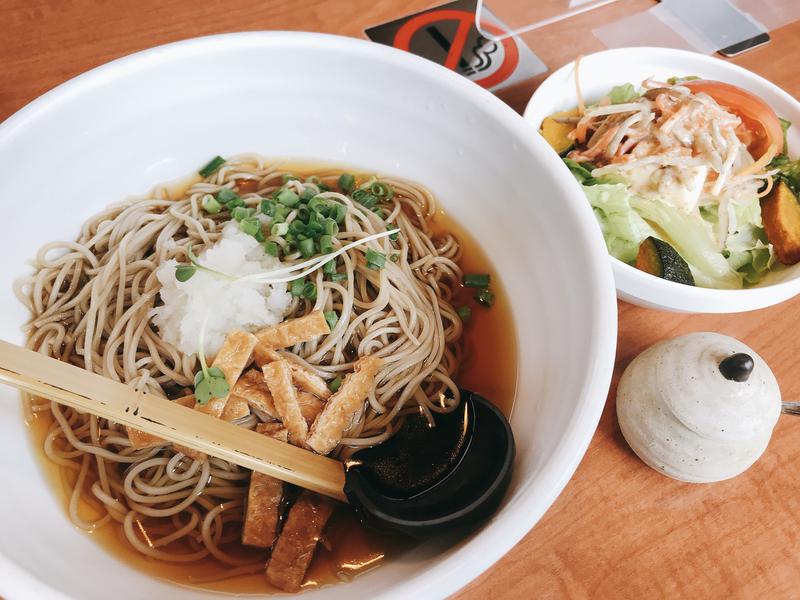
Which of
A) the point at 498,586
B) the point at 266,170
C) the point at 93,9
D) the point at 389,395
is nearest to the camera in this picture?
the point at 498,586

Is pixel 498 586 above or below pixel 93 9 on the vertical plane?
below

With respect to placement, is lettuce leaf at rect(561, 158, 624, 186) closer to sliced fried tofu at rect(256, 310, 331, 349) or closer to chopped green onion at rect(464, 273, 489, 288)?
chopped green onion at rect(464, 273, 489, 288)

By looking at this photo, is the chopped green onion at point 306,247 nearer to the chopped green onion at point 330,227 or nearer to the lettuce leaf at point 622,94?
the chopped green onion at point 330,227

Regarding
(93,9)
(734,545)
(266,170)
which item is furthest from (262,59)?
(734,545)

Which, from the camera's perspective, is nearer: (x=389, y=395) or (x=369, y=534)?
(x=369, y=534)

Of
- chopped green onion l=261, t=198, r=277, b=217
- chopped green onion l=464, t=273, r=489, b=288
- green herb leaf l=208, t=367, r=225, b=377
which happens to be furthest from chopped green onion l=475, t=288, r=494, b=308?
green herb leaf l=208, t=367, r=225, b=377

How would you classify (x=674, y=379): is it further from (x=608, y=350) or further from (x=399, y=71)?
(x=399, y=71)

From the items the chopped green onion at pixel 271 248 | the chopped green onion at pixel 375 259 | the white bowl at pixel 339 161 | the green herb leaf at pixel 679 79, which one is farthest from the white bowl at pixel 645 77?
the chopped green onion at pixel 271 248
